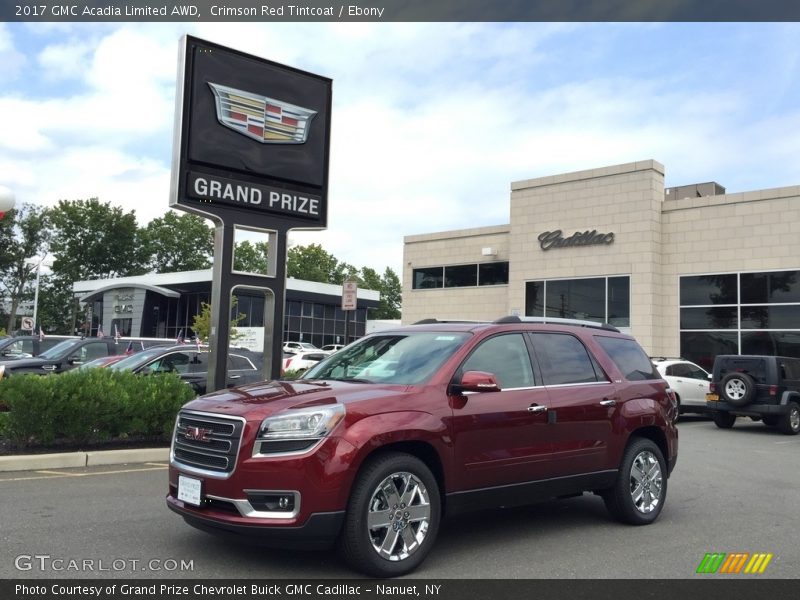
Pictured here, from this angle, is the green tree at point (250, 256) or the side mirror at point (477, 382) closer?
the side mirror at point (477, 382)

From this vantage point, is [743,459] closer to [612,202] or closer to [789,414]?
[789,414]

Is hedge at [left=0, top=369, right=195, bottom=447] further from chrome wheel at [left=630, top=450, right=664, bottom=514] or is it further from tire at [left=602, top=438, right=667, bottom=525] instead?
chrome wheel at [left=630, top=450, right=664, bottom=514]

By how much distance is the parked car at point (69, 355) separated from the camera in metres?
16.2

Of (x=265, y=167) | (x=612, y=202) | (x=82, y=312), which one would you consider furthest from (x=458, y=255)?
(x=82, y=312)

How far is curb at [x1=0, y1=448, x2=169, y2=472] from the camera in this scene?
9.02 metres

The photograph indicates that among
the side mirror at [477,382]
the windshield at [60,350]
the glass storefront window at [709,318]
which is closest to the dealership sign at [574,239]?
the glass storefront window at [709,318]

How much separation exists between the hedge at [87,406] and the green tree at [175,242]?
77354 millimetres

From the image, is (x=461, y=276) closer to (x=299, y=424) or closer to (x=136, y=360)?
(x=136, y=360)

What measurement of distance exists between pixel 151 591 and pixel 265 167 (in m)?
8.68

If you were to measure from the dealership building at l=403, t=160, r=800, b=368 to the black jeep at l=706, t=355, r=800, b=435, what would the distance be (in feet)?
29.0

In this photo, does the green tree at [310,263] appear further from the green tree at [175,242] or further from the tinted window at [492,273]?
the tinted window at [492,273]

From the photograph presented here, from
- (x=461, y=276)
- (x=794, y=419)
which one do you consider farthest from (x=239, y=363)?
(x=461, y=276)

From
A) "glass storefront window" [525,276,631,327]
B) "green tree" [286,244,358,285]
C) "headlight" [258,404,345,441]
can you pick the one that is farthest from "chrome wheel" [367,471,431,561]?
"green tree" [286,244,358,285]

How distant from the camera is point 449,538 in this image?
616 centimetres
